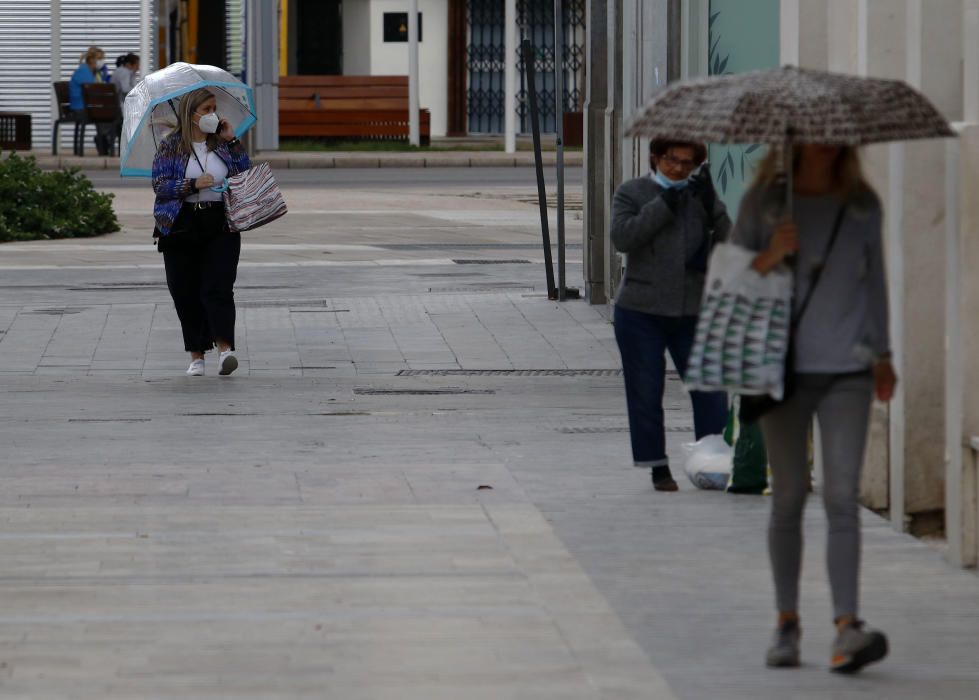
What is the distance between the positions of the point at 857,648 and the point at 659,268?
9.91 ft

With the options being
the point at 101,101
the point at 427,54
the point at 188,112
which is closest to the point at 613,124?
the point at 188,112

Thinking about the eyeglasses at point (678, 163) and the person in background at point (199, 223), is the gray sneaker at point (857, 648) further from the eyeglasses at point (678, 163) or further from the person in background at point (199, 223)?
the person in background at point (199, 223)

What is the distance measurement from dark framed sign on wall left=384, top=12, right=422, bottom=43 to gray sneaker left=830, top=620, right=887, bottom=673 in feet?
128

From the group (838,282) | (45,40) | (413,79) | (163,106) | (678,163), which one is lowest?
(838,282)

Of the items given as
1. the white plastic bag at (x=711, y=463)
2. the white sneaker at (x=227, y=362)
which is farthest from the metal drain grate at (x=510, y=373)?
the white plastic bag at (x=711, y=463)

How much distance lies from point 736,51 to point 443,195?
16744mm

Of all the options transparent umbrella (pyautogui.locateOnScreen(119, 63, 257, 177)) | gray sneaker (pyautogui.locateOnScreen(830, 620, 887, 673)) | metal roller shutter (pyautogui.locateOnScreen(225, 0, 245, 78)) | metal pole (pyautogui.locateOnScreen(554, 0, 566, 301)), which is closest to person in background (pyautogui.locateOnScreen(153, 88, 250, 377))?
transparent umbrella (pyautogui.locateOnScreen(119, 63, 257, 177))

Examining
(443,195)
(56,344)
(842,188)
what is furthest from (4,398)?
(443,195)

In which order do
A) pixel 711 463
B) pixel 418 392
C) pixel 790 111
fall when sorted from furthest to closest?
pixel 418 392 < pixel 711 463 < pixel 790 111

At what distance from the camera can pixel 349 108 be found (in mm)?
40375

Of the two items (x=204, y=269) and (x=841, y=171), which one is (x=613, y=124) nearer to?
(x=204, y=269)

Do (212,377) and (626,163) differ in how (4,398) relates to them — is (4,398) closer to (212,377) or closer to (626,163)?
Answer: (212,377)

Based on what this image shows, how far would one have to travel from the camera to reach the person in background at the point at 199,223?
1216 centimetres

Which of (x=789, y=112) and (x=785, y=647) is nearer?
(x=789, y=112)
